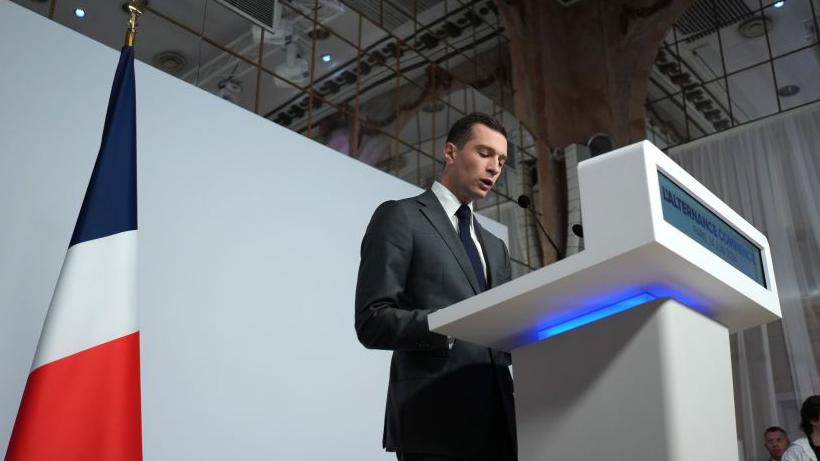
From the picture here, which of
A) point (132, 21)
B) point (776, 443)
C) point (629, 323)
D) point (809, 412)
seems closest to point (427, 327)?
point (629, 323)

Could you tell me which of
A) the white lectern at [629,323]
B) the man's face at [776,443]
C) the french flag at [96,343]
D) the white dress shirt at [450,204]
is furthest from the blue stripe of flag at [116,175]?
the man's face at [776,443]

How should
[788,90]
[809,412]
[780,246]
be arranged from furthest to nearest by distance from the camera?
1. [788,90]
2. [780,246]
3. [809,412]

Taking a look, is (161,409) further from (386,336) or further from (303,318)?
(386,336)

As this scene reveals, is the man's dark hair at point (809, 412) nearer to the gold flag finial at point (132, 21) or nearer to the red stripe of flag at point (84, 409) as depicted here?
the red stripe of flag at point (84, 409)

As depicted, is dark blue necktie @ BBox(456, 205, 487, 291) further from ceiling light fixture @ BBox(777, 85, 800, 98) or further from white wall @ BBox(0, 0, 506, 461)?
ceiling light fixture @ BBox(777, 85, 800, 98)

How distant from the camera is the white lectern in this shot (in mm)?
806

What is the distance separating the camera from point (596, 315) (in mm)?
936

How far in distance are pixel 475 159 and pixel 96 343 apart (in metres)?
1.33

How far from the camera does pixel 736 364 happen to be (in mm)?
5402

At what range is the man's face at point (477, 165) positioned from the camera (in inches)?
55.6

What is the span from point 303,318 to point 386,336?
6.99 feet

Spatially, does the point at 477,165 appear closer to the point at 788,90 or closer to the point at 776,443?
the point at 776,443

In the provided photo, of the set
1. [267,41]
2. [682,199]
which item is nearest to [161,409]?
[682,199]

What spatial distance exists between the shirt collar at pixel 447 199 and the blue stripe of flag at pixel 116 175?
126cm
